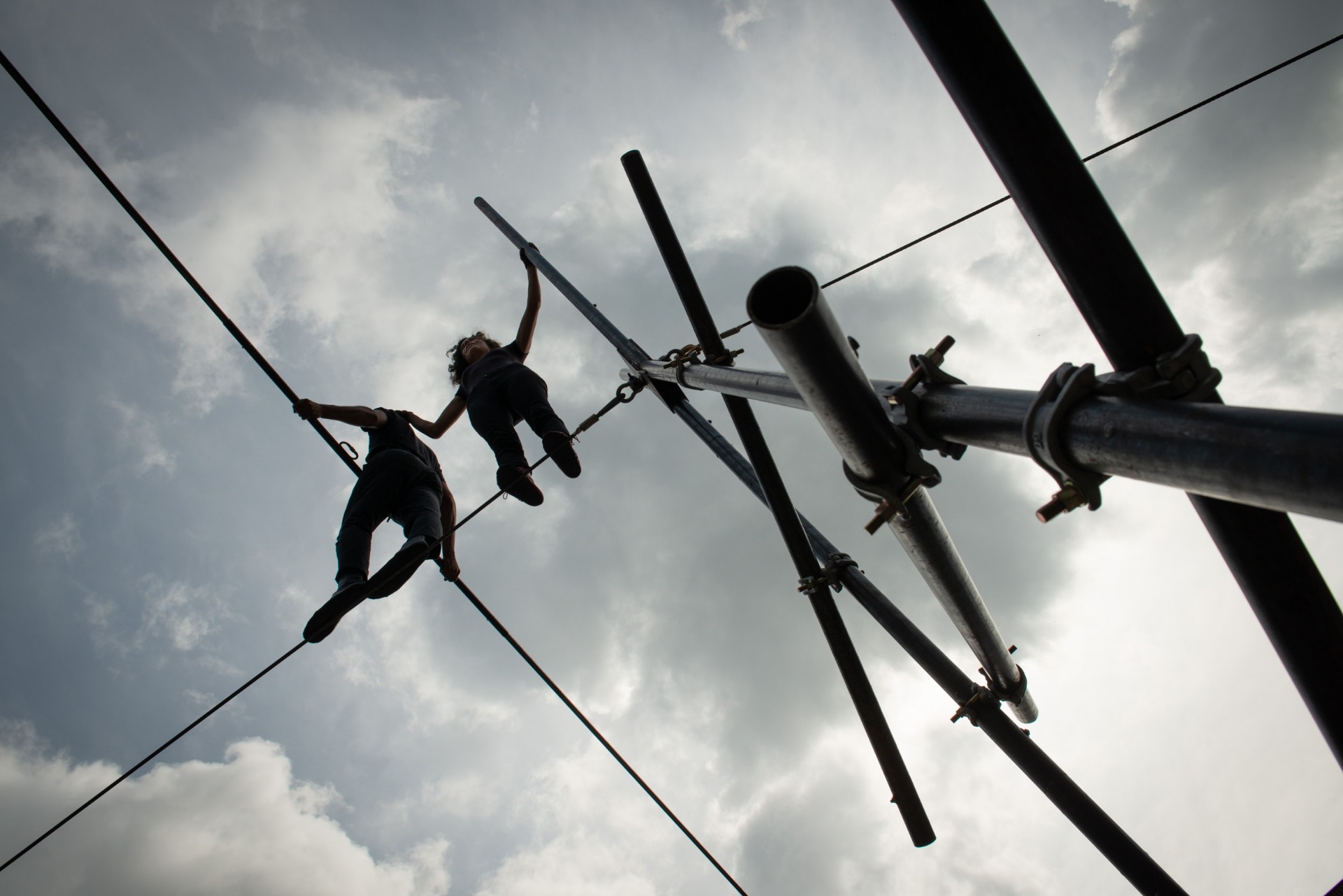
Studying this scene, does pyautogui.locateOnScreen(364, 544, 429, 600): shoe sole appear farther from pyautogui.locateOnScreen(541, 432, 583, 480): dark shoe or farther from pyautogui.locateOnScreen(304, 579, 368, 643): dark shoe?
pyautogui.locateOnScreen(541, 432, 583, 480): dark shoe

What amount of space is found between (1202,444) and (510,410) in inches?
215

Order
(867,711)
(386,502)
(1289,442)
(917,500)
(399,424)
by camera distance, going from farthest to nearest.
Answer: (399,424)
(386,502)
(867,711)
(917,500)
(1289,442)

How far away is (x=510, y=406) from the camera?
19.8 ft

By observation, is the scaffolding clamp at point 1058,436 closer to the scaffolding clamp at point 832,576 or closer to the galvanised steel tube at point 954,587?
the galvanised steel tube at point 954,587

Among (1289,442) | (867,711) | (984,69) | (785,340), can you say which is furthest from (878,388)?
(867,711)

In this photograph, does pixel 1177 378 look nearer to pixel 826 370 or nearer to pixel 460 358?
pixel 826 370

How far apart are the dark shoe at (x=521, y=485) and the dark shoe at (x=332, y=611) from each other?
128cm

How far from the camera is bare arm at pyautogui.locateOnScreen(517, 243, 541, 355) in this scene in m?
7.10

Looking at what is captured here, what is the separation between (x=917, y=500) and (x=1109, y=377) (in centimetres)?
102

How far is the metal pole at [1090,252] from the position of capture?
1381 mm

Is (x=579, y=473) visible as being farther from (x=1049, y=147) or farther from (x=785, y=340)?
(x=1049, y=147)

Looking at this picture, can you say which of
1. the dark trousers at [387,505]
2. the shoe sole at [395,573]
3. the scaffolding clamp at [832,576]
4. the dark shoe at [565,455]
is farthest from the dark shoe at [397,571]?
the scaffolding clamp at [832,576]

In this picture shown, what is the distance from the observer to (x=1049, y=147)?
1.42 meters

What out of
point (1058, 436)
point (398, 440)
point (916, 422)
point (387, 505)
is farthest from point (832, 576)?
point (398, 440)
